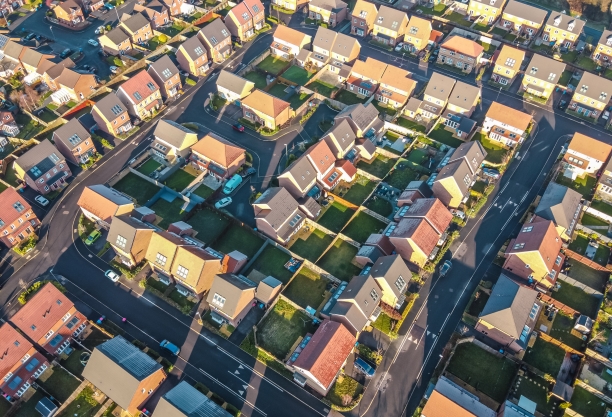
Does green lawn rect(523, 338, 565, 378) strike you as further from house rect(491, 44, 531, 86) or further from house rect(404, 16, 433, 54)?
house rect(404, 16, 433, 54)

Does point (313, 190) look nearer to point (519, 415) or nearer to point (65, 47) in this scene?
point (519, 415)

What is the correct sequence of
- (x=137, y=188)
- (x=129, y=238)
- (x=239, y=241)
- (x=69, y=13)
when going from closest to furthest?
(x=129, y=238) < (x=239, y=241) < (x=137, y=188) < (x=69, y=13)

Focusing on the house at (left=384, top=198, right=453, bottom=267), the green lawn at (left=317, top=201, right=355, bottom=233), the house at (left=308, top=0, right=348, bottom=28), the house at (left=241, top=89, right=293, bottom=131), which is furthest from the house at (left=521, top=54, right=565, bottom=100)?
the green lawn at (left=317, top=201, right=355, bottom=233)

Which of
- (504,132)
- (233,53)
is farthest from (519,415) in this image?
(233,53)

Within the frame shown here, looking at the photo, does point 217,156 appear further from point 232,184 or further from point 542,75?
point 542,75

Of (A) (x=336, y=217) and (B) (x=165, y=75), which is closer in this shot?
(A) (x=336, y=217)

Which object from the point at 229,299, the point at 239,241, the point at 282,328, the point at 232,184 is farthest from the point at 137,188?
the point at 282,328
